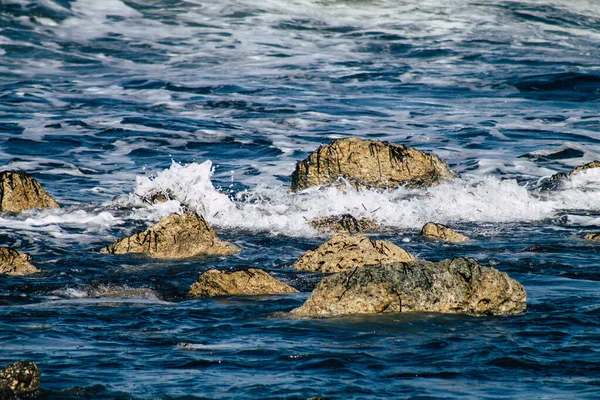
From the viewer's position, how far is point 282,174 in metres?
12.9

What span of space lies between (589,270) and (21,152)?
9.29 m

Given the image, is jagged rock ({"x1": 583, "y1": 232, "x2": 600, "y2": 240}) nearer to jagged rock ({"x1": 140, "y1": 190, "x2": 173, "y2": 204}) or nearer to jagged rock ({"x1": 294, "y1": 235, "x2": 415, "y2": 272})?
jagged rock ({"x1": 294, "y1": 235, "x2": 415, "y2": 272})

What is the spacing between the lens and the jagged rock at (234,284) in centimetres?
642

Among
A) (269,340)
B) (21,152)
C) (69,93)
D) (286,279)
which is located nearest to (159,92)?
(69,93)

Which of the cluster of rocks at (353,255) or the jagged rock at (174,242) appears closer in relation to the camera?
the cluster of rocks at (353,255)

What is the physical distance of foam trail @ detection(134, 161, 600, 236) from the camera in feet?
32.6

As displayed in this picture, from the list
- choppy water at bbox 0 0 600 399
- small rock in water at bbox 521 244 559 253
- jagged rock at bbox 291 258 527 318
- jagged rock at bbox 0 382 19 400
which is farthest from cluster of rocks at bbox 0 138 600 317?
jagged rock at bbox 0 382 19 400

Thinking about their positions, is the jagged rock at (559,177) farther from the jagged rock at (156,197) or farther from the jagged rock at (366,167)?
the jagged rock at (156,197)

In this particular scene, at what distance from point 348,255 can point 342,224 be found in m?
2.27

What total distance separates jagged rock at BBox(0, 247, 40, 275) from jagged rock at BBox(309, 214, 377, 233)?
3229 millimetres

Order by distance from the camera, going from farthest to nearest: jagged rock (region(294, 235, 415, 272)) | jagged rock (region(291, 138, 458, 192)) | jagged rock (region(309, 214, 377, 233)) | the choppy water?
jagged rock (region(291, 138, 458, 192)) < jagged rock (region(309, 214, 377, 233)) < jagged rock (region(294, 235, 415, 272)) < the choppy water

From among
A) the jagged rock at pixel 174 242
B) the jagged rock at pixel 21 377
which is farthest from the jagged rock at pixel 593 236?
the jagged rock at pixel 21 377

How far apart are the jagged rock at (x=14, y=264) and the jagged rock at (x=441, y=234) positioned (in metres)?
3.59

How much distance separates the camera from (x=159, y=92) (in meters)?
19.1
